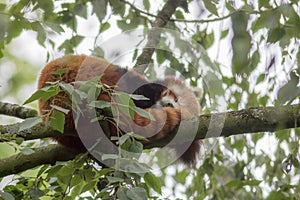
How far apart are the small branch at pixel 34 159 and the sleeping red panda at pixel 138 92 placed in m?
0.04

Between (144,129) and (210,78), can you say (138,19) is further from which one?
(144,129)

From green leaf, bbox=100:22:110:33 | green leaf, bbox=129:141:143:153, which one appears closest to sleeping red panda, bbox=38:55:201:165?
green leaf, bbox=129:141:143:153

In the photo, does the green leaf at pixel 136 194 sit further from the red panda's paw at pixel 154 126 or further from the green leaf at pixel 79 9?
the green leaf at pixel 79 9

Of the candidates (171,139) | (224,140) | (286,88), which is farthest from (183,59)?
(286,88)

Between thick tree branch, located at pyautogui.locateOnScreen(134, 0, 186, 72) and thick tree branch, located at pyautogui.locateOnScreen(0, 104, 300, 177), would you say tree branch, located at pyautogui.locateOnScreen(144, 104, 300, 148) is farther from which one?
thick tree branch, located at pyautogui.locateOnScreen(134, 0, 186, 72)

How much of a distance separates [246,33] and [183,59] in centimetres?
211

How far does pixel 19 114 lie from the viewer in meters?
2.43

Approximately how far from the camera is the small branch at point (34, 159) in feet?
6.67

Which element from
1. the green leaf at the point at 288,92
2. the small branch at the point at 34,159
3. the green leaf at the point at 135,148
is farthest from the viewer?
the small branch at the point at 34,159

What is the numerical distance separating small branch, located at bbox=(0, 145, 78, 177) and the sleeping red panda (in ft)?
0.13

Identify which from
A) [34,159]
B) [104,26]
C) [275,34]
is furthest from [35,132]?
[104,26]

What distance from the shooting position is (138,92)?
2789mm

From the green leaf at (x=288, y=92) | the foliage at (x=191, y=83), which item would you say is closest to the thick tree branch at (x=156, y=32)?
the foliage at (x=191, y=83)

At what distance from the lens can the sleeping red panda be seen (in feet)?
6.86
